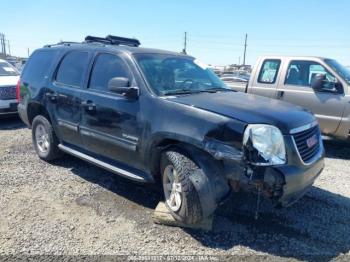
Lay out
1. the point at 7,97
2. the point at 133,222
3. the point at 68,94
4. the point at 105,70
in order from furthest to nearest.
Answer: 1. the point at 7,97
2. the point at 68,94
3. the point at 105,70
4. the point at 133,222

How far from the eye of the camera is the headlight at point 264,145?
322 cm

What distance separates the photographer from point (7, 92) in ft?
29.9

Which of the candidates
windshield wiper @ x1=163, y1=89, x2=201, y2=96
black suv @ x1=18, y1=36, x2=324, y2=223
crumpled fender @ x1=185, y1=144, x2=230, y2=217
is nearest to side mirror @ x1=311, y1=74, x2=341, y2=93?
black suv @ x1=18, y1=36, x2=324, y2=223

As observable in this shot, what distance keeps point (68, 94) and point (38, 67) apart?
1.36 m

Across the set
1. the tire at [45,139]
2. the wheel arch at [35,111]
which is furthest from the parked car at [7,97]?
the tire at [45,139]

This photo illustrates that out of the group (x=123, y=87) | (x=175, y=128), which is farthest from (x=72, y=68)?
(x=175, y=128)

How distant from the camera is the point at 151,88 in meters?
4.05

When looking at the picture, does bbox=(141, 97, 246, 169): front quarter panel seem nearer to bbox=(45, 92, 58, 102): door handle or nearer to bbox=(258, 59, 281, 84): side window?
bbox=(45, 92, 58, 102): door handle

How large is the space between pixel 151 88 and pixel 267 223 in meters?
1.99

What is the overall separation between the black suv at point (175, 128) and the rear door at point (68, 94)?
2 cm

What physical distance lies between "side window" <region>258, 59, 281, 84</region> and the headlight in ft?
14.7

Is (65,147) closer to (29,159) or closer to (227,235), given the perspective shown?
(29,159)

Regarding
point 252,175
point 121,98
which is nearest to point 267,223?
point 252,175

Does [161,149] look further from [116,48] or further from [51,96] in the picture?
[51,96]
